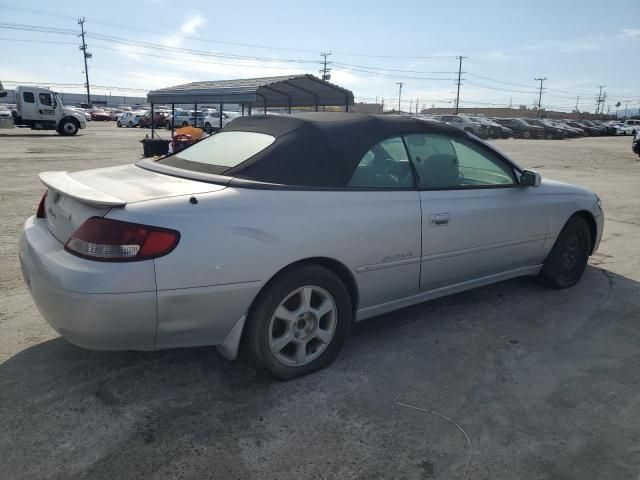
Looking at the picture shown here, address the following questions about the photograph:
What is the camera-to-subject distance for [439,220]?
3404mm

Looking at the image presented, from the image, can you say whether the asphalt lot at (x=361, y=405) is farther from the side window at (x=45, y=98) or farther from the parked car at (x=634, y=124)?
the parked car at (x=634, y=124)

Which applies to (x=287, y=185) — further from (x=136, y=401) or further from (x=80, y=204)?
(x=136, y=401)

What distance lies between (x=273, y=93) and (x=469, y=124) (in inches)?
1000

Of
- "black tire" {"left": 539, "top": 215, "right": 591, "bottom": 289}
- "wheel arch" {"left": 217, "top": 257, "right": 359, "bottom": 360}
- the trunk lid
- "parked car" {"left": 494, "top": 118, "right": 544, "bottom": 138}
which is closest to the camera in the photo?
the trunk lid

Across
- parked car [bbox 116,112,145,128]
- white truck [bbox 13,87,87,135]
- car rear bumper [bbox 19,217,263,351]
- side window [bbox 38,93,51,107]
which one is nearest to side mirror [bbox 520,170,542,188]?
car rear bumper [bbox 19,217,263,351]

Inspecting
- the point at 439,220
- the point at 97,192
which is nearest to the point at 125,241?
the point at 97,192

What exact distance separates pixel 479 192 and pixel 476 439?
188 centimetres

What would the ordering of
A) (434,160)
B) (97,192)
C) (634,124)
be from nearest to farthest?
(97,192) < (434,160) < (634,124)

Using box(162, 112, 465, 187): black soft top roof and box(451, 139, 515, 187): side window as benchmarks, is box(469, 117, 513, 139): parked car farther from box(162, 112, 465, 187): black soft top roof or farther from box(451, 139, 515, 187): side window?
box(162, 112, 465, 187): black soft top roof

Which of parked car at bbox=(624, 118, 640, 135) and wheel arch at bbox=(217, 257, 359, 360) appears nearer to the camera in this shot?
wheel arch at bbox=(217, 257, 359, 360)

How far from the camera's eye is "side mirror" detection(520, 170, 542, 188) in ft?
13.0

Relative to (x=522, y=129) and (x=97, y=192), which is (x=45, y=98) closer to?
(x=97, y=192)

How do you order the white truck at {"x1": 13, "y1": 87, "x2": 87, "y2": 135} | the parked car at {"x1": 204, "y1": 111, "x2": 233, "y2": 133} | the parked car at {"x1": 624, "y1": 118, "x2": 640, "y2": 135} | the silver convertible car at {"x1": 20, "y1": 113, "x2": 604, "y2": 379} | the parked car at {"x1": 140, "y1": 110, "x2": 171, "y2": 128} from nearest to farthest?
the silver convertible car at {"x1": 20, "y1": 113, "x2": 604, "y2": 379} → the white truck at {"x1": 13, "y1": 87, "x2": 87, "y2": 135} → the parked car at {"x1": 204, "y1": 111, "x2": 233, "y2": 133} → the parked car at {"x1": 140, "y1": 110, "x2": 171, "y2": 128} → the parked car at {"x1": 624, "y1": 118, "x2": 640, "y2": 135}

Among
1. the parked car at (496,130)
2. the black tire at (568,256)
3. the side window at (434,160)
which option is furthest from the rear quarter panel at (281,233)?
the parked car at (496,130)
